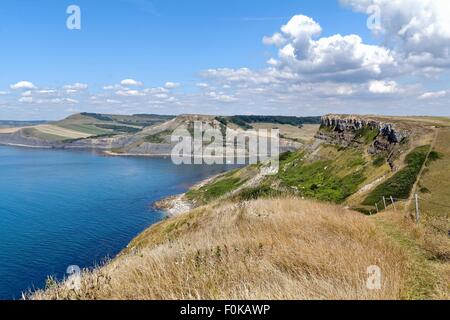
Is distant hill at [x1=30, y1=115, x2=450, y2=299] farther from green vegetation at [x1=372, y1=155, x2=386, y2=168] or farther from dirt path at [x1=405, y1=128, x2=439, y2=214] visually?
green vegetation at [x1=372, y1=155, x2=386, y2=168]

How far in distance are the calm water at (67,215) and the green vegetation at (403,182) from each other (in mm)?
39268

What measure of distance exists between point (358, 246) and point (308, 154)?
116 metres

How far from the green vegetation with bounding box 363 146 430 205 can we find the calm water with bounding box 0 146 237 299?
3927cm

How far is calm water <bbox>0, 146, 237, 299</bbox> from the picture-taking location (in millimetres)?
61969

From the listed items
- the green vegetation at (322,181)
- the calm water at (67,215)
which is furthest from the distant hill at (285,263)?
the green vegetation at (322,181)

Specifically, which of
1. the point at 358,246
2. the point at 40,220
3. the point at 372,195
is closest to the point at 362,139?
the point at 372,195

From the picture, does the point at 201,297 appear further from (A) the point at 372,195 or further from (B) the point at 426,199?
(A) the point at 372,195

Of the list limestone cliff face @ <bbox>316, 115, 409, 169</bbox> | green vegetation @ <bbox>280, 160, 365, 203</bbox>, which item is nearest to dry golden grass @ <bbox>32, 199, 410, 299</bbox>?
green vegetation @ <bbox>280, 160, 365, 203</bbox>

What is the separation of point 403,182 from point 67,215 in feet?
232

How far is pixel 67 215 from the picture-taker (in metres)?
93.6

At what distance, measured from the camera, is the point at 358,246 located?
8.05 meters

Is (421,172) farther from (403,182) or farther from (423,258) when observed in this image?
(423,258)

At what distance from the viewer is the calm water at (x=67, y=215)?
203 feet

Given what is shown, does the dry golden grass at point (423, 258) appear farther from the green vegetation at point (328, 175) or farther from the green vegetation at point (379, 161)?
the green vegetation at point (379, 161)
